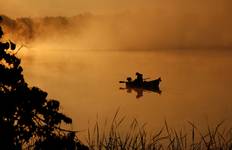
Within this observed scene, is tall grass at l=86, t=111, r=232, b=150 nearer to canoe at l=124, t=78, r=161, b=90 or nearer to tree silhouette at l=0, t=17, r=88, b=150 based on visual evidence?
tree silhouette at l=0, t=17, r=88, b=150

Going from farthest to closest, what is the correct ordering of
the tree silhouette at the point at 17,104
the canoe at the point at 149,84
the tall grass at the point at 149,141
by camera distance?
the canoe at the point at 149,84 < the tall grass at the point at 149,141 < the tree silhouette at the point at 17,104

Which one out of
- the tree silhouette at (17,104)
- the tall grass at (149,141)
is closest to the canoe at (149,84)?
the tall grass at (149,141)

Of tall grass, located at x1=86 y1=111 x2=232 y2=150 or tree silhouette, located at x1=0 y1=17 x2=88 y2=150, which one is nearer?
tree silhouette, located at x1=0 y1=17 x2=88 y2=150

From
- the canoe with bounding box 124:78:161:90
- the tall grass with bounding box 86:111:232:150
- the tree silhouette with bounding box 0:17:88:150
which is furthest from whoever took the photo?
the canoe with bounding box 124:78:161:90

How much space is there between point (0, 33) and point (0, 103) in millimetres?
682

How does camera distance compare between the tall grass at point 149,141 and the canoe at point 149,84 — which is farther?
the canoe at point 149,84

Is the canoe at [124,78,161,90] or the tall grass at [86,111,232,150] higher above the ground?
the canoe at [124,78,161,90]

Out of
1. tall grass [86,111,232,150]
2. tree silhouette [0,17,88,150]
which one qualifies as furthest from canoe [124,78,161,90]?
tree silhouette [0,17,88,150]

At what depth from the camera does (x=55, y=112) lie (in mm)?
5398

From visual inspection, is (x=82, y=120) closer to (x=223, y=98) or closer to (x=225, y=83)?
(x=223, y=98)

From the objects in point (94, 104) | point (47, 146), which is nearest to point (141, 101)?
point (94, 104)

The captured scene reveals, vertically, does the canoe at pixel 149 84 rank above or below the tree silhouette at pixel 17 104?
above

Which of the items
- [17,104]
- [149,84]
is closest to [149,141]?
[17,104]

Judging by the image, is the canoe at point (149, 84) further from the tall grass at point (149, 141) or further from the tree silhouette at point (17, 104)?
the tree silhouette at point (17, 104)
